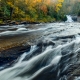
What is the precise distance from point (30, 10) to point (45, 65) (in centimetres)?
3283

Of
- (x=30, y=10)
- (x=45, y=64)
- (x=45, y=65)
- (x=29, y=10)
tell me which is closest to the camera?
(x=45, y=65)

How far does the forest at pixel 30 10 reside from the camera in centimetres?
3117

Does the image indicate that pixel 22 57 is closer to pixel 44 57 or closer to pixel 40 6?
pixel 44 57

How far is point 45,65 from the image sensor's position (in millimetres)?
8000

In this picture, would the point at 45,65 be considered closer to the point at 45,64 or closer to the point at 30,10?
the point at 45,64

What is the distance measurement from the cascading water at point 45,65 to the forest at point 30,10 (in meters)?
17.2

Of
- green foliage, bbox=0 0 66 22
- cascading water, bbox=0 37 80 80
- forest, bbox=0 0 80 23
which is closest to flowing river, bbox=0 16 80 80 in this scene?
cascading water, bbox=0 37 80 80

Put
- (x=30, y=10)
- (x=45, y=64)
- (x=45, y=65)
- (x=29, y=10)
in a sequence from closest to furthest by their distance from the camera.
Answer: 1. (x=45, y=65)
2. (x=45, y=64)
3. (x=29, y=10)
4. (x=30, y=10)

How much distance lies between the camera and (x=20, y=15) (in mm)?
34156

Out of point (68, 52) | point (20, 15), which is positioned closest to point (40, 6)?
point (20, 15)

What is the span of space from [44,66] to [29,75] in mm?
1002

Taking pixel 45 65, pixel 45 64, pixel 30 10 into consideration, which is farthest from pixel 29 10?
pixel 45 65

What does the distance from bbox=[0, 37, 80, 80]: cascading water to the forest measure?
1722cm

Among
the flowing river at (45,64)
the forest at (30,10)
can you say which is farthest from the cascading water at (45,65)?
the forest at (30,10)
